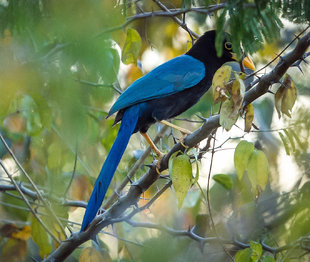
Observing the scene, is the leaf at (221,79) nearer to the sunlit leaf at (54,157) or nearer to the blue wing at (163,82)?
the blue wing at (163,82)

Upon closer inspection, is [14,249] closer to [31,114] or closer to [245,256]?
[31,114]

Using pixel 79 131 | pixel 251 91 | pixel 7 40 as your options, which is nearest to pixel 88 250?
pixel 79 131

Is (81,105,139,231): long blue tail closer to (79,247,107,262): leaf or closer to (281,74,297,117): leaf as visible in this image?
(79,247,107,262): leaf

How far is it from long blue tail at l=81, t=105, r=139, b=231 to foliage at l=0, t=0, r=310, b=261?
0.20m

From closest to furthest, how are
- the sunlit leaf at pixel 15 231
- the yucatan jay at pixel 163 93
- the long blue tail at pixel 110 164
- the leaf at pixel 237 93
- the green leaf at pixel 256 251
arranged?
the leaf at pixel 237 93 → the green leaf at pixel 256 251 → the long blue tail at pixel 110 164 → the yucatan jay at pixel 163 93 → the sunlit leaf at pixel 15 231

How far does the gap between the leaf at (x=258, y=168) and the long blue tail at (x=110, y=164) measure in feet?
3.24

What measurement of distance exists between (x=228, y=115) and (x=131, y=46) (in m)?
1.47

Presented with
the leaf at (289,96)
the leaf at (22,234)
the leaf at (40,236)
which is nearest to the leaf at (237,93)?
the leaf at (289,96)

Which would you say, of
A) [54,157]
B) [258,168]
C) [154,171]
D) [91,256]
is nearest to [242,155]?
[258,168]

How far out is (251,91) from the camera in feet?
8.13

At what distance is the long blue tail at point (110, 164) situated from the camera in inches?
116

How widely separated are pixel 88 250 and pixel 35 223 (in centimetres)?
39

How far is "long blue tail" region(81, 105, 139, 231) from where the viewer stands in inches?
116

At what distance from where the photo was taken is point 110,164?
3.21 meters
